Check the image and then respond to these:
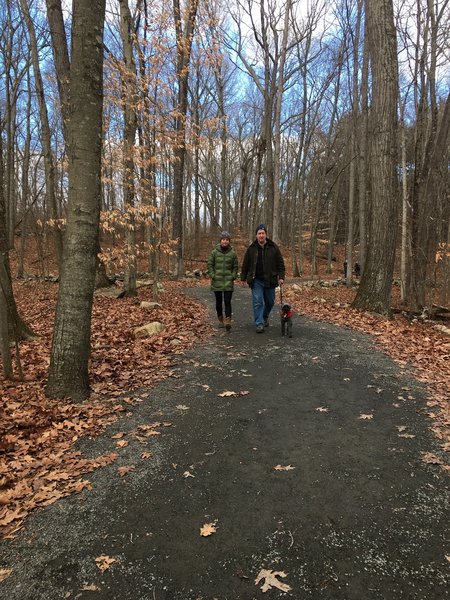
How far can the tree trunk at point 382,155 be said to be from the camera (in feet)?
29.9

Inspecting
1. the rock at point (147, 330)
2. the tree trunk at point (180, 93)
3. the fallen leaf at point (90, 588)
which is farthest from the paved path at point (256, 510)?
the tree trunk at point (180, 93)

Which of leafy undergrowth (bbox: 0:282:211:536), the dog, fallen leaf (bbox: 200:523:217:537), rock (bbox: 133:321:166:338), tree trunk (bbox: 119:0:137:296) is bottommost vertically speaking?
fallen leaf (bbox: 200:523:217:537)

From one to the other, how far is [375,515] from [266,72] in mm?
21878

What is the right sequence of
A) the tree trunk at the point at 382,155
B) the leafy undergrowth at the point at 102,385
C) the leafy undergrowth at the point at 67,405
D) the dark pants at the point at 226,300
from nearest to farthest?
the leafy undergrowth at the point at 67,405
the leafy undergrowth at the point at 102,385
the dark pants at the point at 226,300
the tree trunk at the point at 382,155

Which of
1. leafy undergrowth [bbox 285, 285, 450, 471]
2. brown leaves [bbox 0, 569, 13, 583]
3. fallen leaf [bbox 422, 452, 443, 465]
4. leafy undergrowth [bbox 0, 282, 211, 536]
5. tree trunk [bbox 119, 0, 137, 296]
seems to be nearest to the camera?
brown leaves [bbox 0, 569, 13, 583]

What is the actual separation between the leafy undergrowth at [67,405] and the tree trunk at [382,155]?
4441 mm

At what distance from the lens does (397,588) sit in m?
2.23

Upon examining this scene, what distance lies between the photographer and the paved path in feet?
7.53

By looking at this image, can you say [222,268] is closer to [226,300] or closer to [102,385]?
[226,300]

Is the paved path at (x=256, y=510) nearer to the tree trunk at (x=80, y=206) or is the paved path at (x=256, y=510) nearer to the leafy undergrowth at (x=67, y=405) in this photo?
the leafy undergrowth at (x=67, y=405)

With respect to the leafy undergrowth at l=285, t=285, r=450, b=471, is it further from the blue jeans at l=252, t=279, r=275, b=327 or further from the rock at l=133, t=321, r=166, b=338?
the rock at l=133, t=321, r=166, b=338

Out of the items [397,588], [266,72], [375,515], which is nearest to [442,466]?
[375,515]

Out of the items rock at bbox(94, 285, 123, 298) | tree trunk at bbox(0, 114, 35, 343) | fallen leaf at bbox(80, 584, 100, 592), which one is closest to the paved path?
fallen leaf at bbox(80, 584, 100, 592)

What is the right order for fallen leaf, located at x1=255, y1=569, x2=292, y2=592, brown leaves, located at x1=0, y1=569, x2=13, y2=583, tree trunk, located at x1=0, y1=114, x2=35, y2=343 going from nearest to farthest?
1. fallen leaf, located at x1=255, y1=569, x2=292, y2=592
2. brown leaves, located at x1=0, y1=569, x2=13, y2=583
3. tree trunk, located at x1=0, y1=114, x2=35, y2=343
